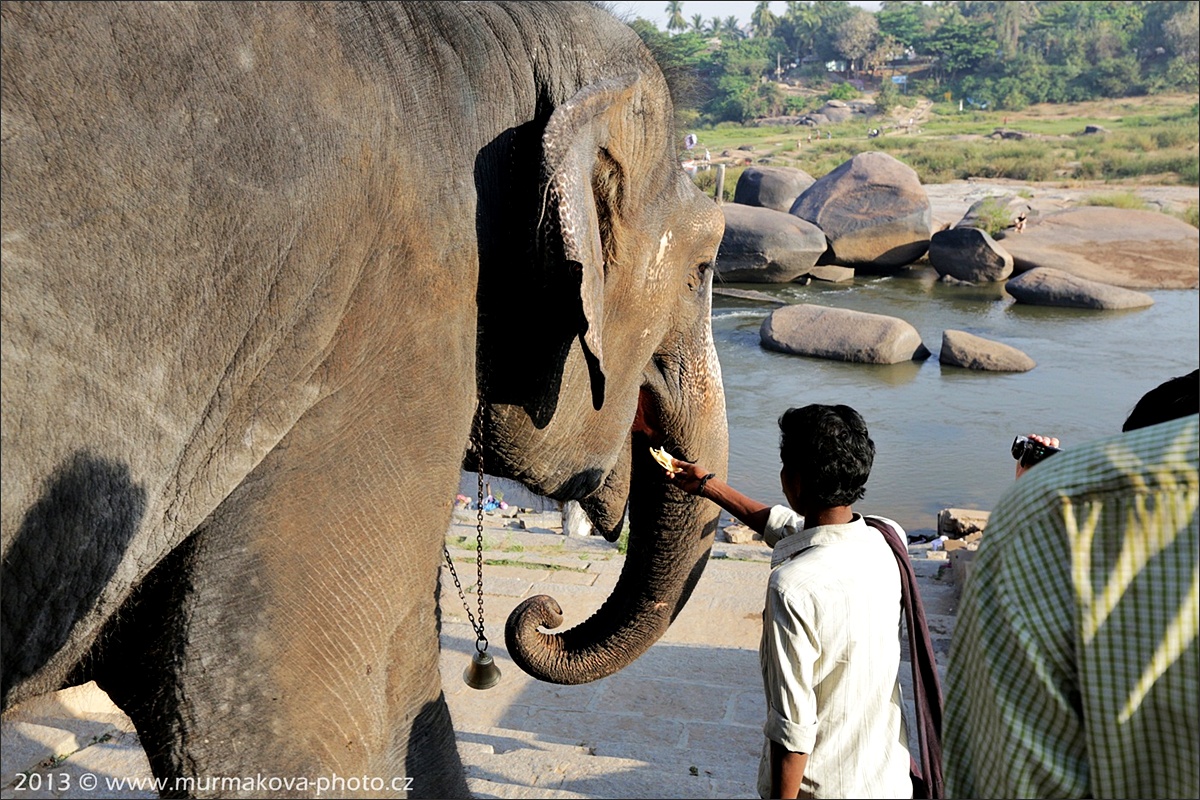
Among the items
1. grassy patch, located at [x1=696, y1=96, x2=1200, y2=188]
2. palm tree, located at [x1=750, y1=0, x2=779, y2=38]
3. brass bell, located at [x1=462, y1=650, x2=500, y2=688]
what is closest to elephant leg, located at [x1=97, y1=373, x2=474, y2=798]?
brass bell, located at [x1=462, y1=650, x2=500, y2=688]

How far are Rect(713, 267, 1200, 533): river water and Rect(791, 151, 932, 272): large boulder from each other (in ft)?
6.07

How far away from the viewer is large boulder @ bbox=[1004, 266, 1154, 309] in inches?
695

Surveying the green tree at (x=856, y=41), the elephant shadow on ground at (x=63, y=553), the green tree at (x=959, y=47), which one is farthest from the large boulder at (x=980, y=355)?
the green tree at (x=856, y=41)

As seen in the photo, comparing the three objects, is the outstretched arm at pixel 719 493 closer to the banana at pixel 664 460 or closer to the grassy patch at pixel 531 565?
the banana at pixel 664 460

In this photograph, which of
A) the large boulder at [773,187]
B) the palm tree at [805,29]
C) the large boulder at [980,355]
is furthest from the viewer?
the palm tree at [805,29]

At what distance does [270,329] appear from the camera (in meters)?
1.86

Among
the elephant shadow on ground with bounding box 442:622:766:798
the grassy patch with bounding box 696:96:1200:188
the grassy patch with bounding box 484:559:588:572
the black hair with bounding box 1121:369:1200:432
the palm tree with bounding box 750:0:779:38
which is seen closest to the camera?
the black hair with bounding box 1121:369:1200:432

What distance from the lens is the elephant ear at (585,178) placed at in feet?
6.96

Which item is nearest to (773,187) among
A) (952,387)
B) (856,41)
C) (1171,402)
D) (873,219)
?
(873,219)

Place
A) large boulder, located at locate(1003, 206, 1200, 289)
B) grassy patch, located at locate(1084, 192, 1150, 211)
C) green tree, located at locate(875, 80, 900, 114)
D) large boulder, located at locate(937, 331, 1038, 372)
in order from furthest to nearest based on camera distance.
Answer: green tree, located at locate(875, 80, 900, 114), grassy patch, located at locate(1084, 192, 1150, 211), large boulder, located at locate(1003, 206, 1200, 289), large boulder, located at locate(937, 331, 1038, 372)

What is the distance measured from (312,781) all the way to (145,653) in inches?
12.8

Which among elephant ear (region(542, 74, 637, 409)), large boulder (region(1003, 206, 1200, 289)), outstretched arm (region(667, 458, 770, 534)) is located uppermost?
elephant ear (region(542, 74, 637, 409))

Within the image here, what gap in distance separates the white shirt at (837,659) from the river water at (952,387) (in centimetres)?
628

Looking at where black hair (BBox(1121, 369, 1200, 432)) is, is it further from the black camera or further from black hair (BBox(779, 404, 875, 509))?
the black camera
